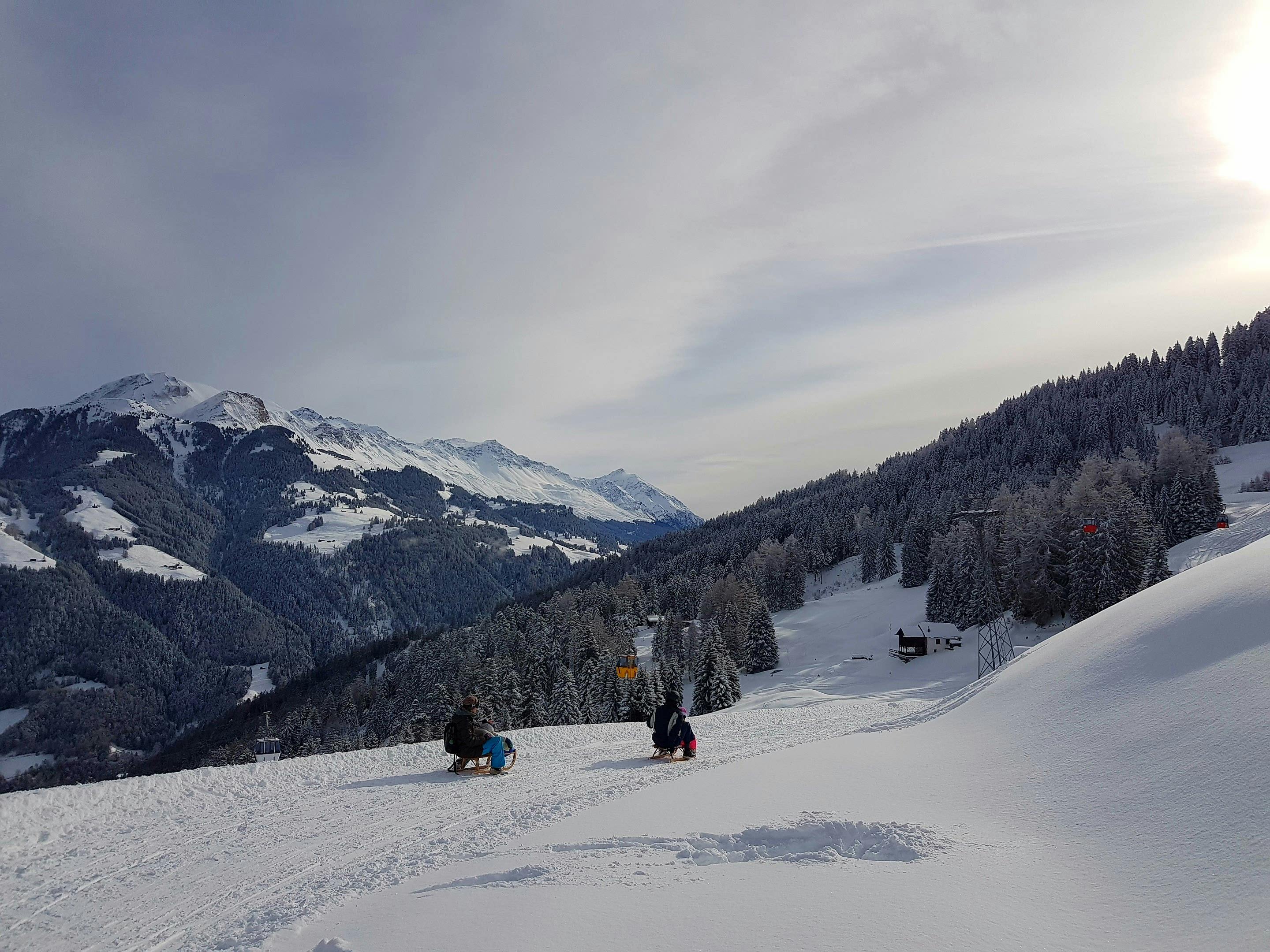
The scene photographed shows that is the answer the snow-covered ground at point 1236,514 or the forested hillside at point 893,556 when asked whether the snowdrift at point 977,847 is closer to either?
the snow-covered ground at point 1236,514

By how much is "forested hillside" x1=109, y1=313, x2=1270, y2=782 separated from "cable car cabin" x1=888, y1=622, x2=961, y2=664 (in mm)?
3812

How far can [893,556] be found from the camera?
318 ft

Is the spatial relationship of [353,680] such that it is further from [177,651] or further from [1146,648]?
[1146,648]

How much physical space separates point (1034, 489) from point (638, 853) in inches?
3533

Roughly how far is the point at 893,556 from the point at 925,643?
4687 cm

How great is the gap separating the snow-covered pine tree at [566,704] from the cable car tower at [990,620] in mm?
25701

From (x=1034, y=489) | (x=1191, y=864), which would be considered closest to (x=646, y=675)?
(x=1191, y=864)

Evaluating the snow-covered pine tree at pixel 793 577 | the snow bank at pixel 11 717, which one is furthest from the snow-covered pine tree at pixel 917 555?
the snow bank at pixel 11 717

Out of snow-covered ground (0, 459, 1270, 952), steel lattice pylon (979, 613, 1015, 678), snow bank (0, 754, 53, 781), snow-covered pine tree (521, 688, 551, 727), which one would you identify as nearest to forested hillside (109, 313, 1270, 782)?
snow-covered pine tree (521, 688, 551, 727)

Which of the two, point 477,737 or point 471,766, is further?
point 471,766

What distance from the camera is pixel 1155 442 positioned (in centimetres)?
10175

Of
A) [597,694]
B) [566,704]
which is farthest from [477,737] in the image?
[597,694]

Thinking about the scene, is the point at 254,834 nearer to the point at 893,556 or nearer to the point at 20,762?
the point at 893,556

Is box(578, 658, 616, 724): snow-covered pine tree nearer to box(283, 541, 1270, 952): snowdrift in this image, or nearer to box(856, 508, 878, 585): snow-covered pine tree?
box(283, 541, 1270, 952): snowdrift
